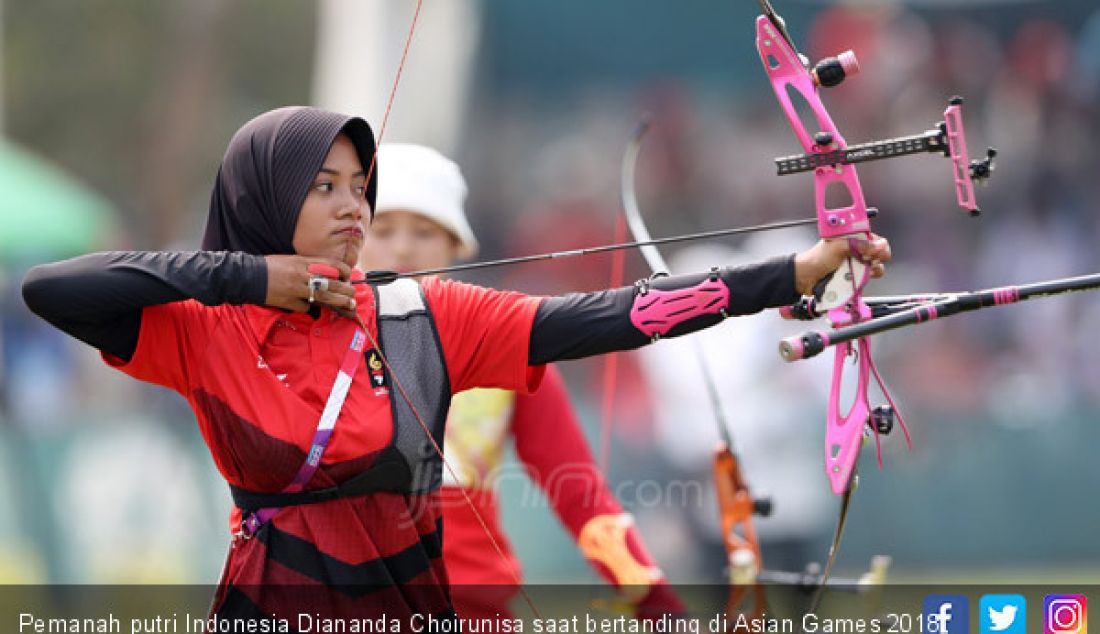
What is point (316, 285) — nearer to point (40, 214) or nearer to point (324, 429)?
point (324, 429)

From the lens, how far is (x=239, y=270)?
2855 mm

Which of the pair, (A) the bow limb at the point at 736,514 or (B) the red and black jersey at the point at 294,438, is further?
(A) the bow limb at the point at 736,514

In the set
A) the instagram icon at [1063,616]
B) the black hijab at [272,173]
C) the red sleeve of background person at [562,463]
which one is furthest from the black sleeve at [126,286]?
the instagram icon at [1063,616]

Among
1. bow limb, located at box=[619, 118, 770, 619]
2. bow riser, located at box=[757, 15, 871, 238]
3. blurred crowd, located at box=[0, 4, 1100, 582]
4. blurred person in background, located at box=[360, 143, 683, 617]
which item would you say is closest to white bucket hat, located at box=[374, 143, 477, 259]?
blurred person in background, located at box=[360, 143, 683, 617]

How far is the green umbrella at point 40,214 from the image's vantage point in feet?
28.0

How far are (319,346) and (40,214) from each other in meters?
6.23

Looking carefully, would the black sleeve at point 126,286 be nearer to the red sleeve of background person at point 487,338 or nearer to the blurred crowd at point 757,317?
the red sleeve of background person at point 487,338

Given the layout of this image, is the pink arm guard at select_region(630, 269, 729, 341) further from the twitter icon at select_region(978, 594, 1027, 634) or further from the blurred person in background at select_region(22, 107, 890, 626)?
the twitter icon at select_region(978, 594, 1027, 634)

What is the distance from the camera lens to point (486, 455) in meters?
4.09

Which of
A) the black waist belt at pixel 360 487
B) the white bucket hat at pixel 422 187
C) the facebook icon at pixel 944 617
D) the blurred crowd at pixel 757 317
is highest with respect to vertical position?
the blurred crowd at pixel 757 317

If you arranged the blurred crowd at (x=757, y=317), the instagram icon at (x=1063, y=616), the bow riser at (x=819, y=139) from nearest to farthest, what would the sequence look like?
the bow riser at (x=819, y=139) → the instagram icon at (x=1063, y=616) → the blurred crowd at (x=757, y=317)

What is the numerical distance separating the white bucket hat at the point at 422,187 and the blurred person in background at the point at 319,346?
1.12 meters

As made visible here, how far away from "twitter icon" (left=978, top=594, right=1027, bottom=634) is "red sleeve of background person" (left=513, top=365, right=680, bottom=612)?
30.4 inches

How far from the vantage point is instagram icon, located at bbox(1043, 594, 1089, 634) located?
14.9ft
